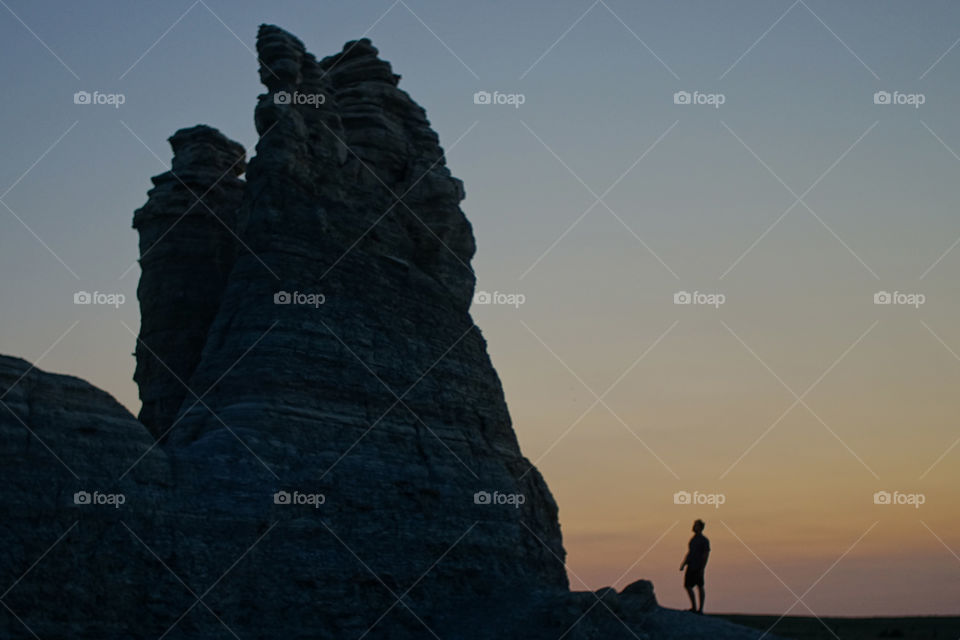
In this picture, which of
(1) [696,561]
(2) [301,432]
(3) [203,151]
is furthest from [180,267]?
(1) [696,561]

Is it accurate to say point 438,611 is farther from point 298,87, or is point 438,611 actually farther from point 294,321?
point 298,87

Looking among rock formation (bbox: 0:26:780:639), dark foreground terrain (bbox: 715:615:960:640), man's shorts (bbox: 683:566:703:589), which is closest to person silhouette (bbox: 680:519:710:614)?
man's shorts (bbox: 683:566:703:589)

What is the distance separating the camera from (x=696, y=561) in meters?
27.9

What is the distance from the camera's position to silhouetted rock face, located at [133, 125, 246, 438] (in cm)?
3089

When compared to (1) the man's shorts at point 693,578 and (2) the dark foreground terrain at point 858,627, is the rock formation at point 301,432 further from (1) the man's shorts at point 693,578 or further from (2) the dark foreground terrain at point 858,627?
(2) the dark foreground terrain at point 858,627

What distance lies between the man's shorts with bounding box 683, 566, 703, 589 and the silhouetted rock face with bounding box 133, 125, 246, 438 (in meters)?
12.8

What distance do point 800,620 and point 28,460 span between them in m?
39.7

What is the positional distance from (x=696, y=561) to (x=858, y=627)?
22.1m

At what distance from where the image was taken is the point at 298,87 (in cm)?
2948

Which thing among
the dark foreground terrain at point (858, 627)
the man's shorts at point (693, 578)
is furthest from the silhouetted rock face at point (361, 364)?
the dark foreground terrain at point (858, 627)

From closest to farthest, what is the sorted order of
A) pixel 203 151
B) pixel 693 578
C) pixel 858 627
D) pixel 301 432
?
pixel 301 432
pixel 693 578
pixel 203 151
pixel 858 627

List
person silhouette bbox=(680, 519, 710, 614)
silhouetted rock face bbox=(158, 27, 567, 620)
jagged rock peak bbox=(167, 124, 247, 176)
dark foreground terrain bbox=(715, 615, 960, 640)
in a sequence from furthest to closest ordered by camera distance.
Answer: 1. dark foreground terrain bbox=(715, 615, 960, 640)
2. jagged rock peak bbox=(167, 124, 247, 176)
3. person silhouette bbox=(680, 519, 710, 614)
4. silhouetted rock face bbox=(158, 27, 567, 620)

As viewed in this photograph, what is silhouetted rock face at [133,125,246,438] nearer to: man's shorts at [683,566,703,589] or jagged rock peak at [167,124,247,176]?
jagged rock peak at [167,124,247,176]

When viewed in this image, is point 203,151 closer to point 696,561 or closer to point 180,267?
point 180,267
